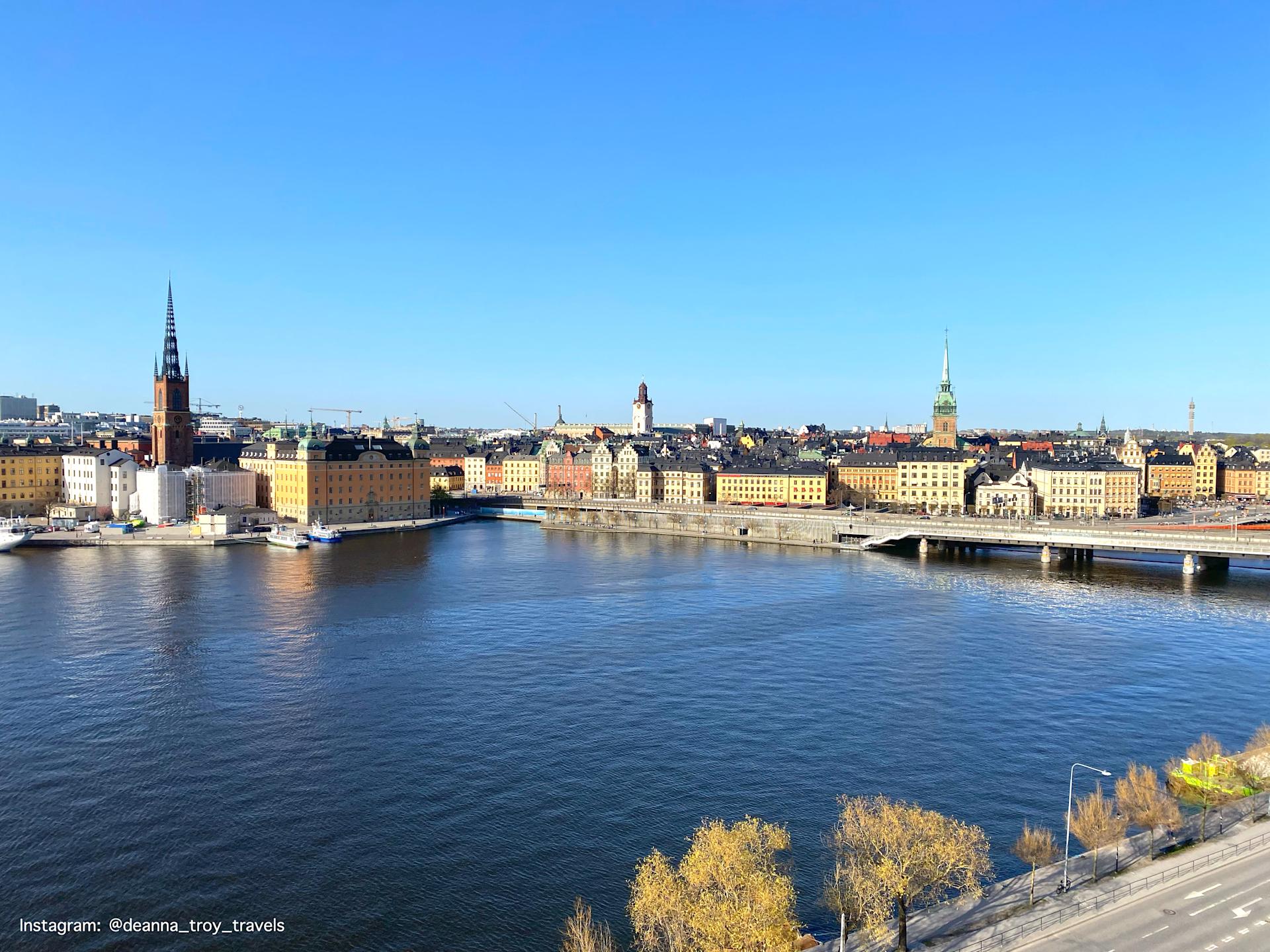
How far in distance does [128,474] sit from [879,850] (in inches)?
3835

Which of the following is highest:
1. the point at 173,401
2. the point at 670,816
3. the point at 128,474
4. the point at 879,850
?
the point at 173,401

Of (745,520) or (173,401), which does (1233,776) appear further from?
(173,401)

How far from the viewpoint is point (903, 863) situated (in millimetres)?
18812

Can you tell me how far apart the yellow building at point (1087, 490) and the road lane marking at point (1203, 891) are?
312 feet

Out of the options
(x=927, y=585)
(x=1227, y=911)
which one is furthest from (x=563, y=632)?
(x=1227, y=911)

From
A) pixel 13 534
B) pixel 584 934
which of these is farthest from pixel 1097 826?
pixel 13 534

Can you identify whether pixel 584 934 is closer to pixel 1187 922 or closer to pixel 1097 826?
pixel 1187 922

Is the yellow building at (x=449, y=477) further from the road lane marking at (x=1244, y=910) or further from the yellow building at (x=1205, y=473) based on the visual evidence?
the road lane marking at (x=1244, y=910)

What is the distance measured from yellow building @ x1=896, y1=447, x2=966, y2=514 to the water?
169ft

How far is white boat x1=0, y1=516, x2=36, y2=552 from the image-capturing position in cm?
7894

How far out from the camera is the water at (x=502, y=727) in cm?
2286

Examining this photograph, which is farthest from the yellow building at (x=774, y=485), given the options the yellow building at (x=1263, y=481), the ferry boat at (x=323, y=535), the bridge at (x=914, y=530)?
A: the yellow building at (x=1263, y=481)

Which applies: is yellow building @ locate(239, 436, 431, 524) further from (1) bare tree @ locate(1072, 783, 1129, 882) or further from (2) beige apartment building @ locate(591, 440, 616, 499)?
(1) bare tree @ locate(1072, 783, 1129, 882)

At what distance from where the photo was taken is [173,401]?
11288 cm
